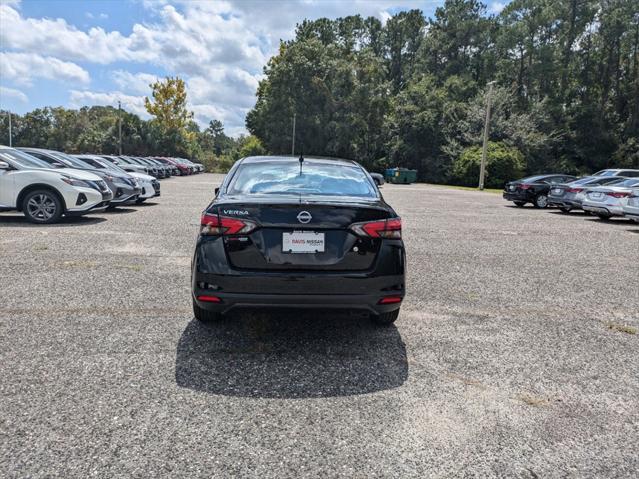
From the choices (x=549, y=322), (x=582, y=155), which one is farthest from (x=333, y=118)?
(x=549, y=322)

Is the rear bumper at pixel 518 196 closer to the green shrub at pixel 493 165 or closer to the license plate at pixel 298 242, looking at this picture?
the license plate at pixel 298 242

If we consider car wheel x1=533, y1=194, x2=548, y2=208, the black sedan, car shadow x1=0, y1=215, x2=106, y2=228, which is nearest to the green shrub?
car wheel x1=533, y1=194, x2=548, y2=208

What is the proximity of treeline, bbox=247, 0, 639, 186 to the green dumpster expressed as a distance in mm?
3407

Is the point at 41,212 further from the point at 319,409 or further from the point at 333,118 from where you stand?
the point at 333,118

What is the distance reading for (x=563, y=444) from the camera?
2736 millimetres

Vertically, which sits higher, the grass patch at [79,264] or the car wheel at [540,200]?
the car wheel at [540,200]

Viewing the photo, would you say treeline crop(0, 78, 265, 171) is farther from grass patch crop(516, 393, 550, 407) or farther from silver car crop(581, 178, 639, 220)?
grass patch crop(516, 393, 550, 407)

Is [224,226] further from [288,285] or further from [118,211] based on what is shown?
[118,211]

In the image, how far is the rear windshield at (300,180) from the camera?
13.5 feet

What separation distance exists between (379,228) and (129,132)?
6235cm

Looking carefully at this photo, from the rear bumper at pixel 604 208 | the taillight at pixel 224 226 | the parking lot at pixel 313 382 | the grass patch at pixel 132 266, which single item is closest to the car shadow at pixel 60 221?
the parking lot at pixel 313 382

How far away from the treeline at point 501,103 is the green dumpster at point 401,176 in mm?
3407

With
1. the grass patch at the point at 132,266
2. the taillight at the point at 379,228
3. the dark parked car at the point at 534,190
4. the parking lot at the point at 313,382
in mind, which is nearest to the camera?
the parking lot at the point at 313,382

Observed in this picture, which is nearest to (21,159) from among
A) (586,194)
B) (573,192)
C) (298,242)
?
(298,242)
